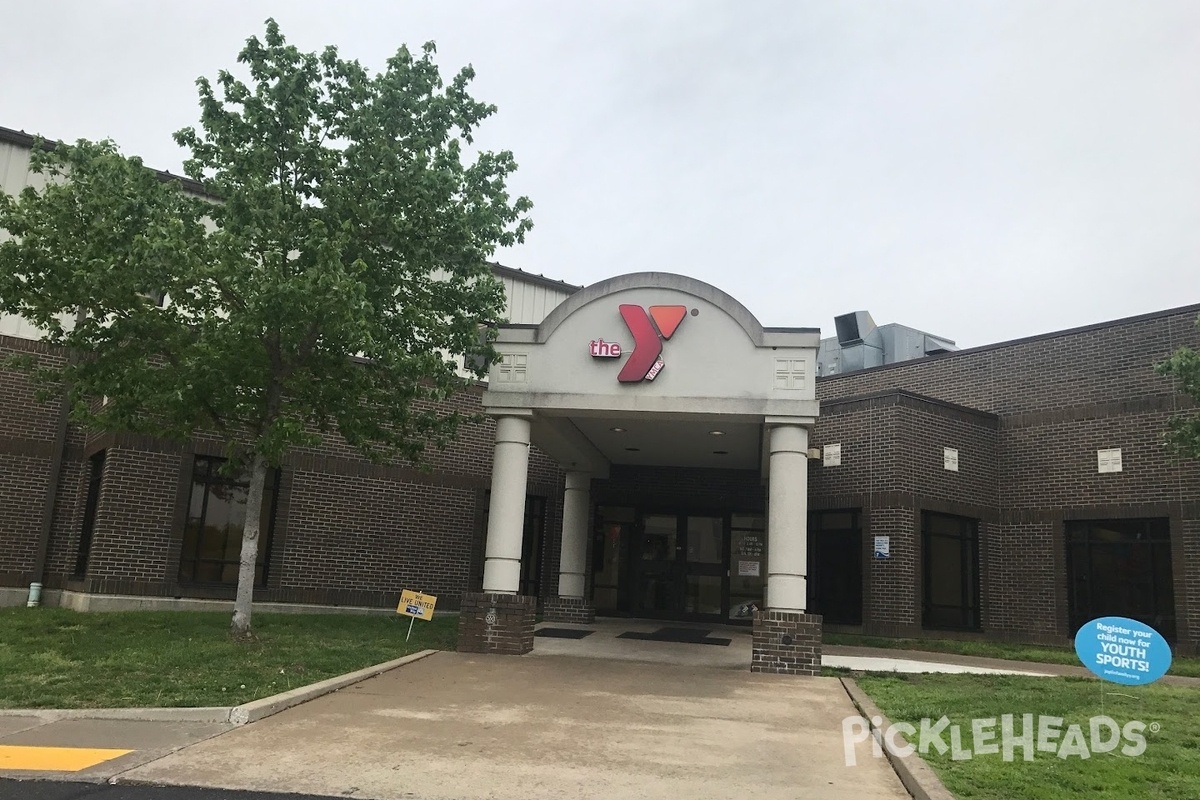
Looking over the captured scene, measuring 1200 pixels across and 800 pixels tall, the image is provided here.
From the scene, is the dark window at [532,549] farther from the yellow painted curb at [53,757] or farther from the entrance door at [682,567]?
the yellow painted curb at [53,757]

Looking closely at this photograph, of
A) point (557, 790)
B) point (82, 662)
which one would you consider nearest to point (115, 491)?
point (82, 662)

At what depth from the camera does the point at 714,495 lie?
856 inches

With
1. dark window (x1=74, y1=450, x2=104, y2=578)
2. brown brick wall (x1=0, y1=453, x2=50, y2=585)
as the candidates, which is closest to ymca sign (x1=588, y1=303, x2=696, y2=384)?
dark window (x1=74, y1=450, x2=104, y2=578)

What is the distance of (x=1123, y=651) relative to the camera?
862cm

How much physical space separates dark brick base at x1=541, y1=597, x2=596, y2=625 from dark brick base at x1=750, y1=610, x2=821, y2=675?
7370 mm

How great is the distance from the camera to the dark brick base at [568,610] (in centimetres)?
1992

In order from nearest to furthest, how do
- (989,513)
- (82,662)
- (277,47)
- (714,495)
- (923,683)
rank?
(82,662) → (923,683) → (277,47) → (989,513) → (714,495)

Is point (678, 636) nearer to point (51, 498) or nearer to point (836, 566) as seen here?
point (836, 566)

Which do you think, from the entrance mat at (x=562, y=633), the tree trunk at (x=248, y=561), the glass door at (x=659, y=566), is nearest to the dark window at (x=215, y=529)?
the tree trunk at (x=248, y=561)

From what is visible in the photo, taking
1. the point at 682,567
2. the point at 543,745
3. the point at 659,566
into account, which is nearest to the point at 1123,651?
the point at 543,745

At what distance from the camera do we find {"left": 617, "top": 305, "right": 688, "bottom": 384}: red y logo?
1426 centimetres

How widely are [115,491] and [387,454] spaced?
16.7ft

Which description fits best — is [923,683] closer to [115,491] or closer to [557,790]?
[557,790]

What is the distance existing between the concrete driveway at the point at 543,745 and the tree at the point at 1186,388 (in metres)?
8.44
